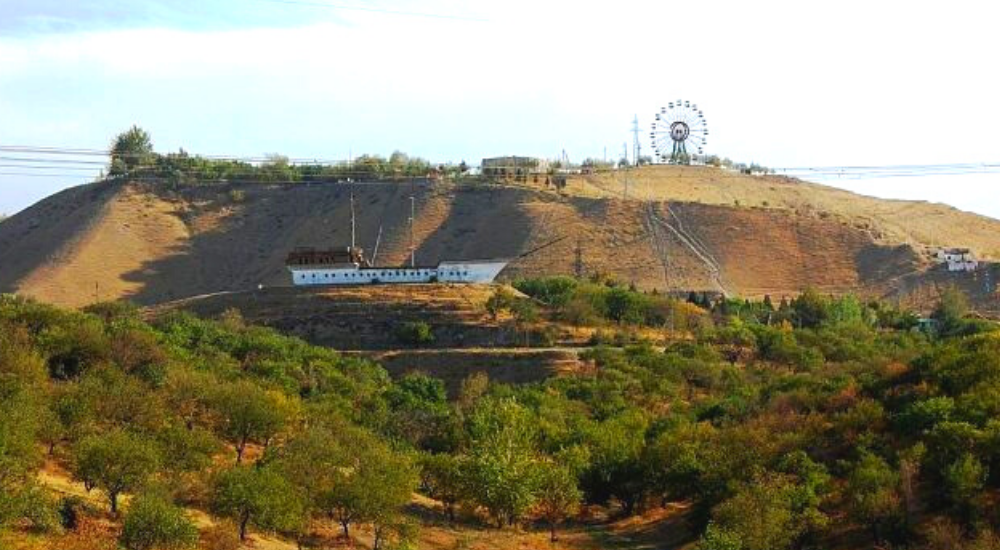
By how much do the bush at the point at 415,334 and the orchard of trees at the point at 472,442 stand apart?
7.31m

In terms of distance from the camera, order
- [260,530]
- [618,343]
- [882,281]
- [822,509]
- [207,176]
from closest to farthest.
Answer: [260,530] < [822,509] < [618,343] < [882,281] < [207,176]

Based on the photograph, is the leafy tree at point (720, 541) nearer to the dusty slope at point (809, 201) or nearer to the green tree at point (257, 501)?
the green tree at point (257, 501)

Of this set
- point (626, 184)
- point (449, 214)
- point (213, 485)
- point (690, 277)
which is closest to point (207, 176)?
point (449, 214)

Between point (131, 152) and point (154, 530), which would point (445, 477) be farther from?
point (131, 152)

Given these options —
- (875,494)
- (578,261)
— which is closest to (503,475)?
(875,494)

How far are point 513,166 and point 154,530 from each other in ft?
318

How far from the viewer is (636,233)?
4058 inches

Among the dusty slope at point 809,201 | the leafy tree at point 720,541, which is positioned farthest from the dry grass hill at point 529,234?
the leafy tree at point 720,541

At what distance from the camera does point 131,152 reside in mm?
128875

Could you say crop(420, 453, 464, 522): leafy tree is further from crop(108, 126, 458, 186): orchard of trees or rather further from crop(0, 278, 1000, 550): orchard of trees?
crop(108, 126, 458, 186): orchard of trees

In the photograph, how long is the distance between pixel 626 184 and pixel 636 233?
16.0 m

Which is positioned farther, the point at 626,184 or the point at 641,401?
the point at 626,184

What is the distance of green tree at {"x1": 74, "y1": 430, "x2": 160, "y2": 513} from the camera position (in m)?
31.3

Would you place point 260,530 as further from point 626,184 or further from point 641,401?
point 626,184
